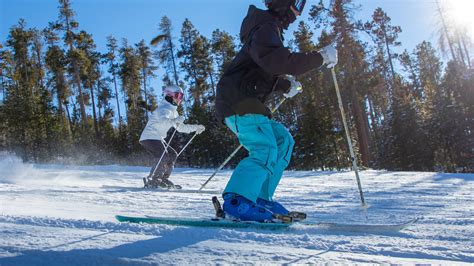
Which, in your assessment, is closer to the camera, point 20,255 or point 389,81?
point 20,255

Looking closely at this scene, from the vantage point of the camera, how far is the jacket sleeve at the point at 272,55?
2.93 m

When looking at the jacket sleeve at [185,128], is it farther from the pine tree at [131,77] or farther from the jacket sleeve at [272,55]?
the pine tree at [131,77]

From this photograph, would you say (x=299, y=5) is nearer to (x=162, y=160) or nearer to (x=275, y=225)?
(x=275, y=225)

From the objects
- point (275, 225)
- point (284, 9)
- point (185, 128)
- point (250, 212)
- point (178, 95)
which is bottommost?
point (275, 225)

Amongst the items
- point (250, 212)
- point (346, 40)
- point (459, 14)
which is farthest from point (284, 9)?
point (459, 14)

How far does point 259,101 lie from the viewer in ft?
10.3

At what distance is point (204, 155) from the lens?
92.0 ft

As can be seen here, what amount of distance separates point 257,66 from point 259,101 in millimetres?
296

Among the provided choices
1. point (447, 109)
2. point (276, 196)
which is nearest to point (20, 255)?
point (276, 196)

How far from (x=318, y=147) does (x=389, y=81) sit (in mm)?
19234

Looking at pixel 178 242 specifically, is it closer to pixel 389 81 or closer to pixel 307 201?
pixel 307 201

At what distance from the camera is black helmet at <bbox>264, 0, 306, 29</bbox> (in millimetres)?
3279

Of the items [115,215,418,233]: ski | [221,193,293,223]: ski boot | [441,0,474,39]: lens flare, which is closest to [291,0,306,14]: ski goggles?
[221,193,293,223]: ski boot

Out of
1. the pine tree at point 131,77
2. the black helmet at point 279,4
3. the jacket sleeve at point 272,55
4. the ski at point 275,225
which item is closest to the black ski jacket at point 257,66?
the jacket sleeve at point 272,55
